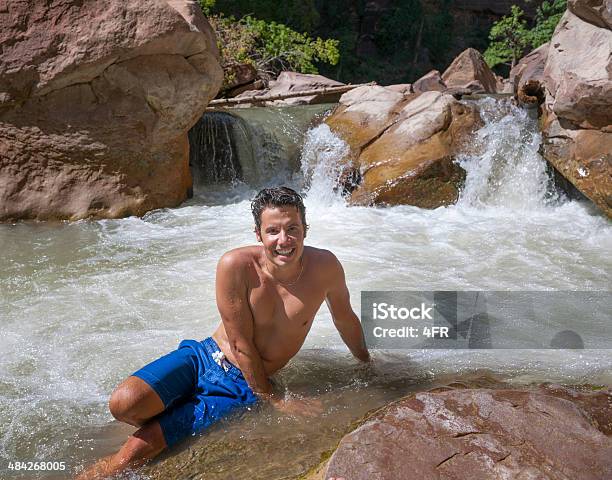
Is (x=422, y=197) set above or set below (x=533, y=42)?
below

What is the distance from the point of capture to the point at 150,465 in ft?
7.03

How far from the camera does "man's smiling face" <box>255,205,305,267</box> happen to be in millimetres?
2318

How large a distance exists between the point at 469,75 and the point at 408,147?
356 inches

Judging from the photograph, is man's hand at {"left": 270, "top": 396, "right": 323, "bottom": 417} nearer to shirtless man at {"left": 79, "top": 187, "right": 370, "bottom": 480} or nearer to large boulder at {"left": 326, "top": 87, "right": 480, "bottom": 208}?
shirtless man at {"left": 79, "top": 187, "right": 370, "bottom": 480}

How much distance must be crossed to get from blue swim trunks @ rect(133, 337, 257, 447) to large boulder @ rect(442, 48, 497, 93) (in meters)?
13.5

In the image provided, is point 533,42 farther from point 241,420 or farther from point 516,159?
point 241,420

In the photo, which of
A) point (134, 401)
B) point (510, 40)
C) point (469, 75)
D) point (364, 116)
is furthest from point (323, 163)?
point (510, 40)

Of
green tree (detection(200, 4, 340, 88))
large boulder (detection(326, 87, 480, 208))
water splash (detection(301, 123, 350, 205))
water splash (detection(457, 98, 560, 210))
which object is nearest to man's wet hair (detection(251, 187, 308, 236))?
large boulder (detection(326, 87, 480, 208))

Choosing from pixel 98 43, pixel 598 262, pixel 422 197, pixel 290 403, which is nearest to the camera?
pixel 290 403

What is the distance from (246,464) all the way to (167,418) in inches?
13.5

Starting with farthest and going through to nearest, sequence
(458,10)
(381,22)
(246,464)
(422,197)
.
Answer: (458,10)
(381,22)
(422,197)
(246,464)

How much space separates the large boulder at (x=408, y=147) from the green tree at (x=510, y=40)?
12544 mm

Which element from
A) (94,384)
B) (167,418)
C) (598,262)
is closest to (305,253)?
(167,418)

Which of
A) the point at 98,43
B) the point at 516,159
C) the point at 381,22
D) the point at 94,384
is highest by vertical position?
the point at 381,22
